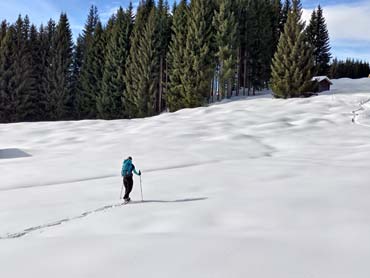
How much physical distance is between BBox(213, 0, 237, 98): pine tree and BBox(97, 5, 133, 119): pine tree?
13.5 m

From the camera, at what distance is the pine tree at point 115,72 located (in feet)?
170

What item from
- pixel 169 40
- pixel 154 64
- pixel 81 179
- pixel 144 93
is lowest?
pixel 81 179

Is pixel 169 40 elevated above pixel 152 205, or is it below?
above

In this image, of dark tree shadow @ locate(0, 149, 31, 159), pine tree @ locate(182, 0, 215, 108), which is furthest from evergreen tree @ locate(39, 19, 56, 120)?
dark tree shadow @ locate(0, 149, 31, 159)

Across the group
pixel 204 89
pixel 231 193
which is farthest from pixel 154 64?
pixel 231 193

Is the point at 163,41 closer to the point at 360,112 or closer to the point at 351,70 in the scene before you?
the point at 360,112

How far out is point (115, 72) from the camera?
53250 millimetres

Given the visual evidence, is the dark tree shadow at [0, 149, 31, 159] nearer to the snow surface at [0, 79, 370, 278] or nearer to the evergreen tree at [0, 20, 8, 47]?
the snow surface at [0, 79, 370, 278]

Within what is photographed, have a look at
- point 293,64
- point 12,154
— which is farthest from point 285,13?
point 12,154

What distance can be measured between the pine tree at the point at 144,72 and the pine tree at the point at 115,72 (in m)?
1.71

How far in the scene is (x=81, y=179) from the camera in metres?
13.8

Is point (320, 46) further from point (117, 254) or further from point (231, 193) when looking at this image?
point (117, 254)

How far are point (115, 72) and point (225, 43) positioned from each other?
15948mm

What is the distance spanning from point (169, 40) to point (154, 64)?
19.1 feet
